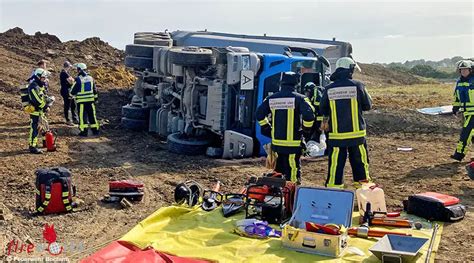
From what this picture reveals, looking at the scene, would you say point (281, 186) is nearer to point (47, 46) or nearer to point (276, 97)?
point (276, 97)

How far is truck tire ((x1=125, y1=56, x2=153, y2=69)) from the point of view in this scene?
13.5 m

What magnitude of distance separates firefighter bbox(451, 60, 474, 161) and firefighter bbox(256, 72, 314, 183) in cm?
395

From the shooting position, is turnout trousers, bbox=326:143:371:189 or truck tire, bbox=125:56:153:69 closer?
turnout trousers, bbox=326:143:371:189

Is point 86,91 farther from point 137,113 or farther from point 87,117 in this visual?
point 137,113

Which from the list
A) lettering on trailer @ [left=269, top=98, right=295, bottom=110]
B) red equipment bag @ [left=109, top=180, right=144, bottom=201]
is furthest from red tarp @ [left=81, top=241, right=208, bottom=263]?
lettering on trailer @ [left=269, top=98, right=295, bottom=110]

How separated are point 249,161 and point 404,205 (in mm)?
3678

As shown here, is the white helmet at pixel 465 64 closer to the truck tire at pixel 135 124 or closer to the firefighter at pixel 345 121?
the firefighter at pixel 345 121

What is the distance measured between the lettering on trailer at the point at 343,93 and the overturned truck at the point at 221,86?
3.26 metres

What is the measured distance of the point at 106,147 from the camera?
40.5 feet

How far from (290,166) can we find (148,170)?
121 inches

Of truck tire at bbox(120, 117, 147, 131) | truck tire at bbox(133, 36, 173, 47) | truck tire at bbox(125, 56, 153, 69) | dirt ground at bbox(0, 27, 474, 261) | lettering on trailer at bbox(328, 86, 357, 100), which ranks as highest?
truck tire at bbox(133, 36, 173, 47)

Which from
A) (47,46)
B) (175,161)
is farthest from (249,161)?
(47,46)

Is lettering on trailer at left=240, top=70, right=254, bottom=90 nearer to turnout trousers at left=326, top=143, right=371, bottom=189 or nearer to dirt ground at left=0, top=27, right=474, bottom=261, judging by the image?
dirt ground at left=0, top=27, right=474, bottom=261

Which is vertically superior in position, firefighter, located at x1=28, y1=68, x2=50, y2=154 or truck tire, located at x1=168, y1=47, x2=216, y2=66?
truck tire, located at x1=168, y1=47, x2=216, y2=66
